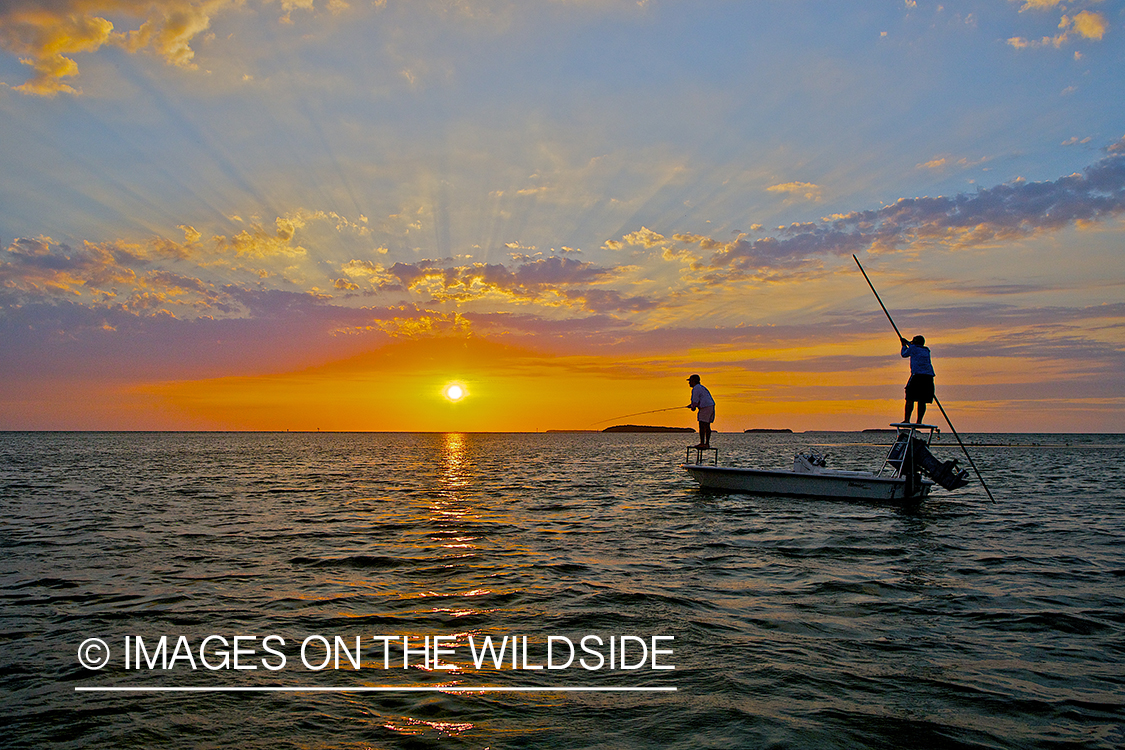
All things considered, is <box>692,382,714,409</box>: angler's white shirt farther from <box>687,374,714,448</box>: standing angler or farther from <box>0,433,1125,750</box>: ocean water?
<box>0,433,1125,750</box>: ocean water

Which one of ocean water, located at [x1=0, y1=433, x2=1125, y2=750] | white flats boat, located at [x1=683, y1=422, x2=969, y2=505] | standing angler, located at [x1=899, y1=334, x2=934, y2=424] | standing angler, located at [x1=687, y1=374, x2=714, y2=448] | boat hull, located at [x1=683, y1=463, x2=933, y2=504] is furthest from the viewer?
standing angler, located at [x1=687, y1=374, x2=714, y2=448]

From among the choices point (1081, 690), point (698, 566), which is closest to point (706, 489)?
point (698, 566)

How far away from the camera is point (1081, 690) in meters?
6.51

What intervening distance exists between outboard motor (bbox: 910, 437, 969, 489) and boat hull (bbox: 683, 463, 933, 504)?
0.79 metres

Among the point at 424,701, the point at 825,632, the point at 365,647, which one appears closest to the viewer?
the point at 424,701

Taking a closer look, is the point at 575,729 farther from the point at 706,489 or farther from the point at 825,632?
the point at 706,489

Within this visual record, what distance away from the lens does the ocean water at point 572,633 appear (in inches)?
227

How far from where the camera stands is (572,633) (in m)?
8.34

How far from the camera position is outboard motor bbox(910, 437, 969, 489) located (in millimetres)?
19750

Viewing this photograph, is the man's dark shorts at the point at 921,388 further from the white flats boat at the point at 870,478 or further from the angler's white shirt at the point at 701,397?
the angler's white shirt at the point at 701,397

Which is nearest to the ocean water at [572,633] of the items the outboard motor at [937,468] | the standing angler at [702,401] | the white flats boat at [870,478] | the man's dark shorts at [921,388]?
the outboard motor at [937,468]

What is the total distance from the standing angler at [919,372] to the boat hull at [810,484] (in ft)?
9.64

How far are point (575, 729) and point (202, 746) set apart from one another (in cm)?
315

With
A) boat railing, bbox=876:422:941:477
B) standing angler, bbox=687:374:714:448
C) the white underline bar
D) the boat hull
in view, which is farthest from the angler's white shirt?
the white underline bar
